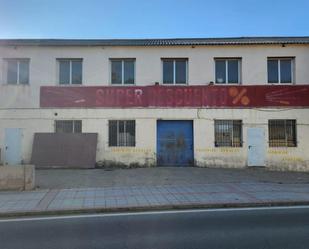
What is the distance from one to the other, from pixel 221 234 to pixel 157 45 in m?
14.2

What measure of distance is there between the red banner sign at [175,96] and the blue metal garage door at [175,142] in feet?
3.48

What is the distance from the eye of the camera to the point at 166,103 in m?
19.3

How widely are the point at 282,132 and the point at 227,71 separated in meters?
4.35

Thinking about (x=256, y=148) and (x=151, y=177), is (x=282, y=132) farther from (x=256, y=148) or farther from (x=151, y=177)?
(x=151, y=177)

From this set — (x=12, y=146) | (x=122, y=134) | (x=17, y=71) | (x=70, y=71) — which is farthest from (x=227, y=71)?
(x=12, y=146)

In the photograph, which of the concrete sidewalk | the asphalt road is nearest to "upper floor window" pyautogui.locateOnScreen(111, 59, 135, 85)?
the concrete sidewalk

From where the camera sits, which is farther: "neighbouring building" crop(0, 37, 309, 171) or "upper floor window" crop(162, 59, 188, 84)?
"upper floor window" crop(162, 59, 188, 84)

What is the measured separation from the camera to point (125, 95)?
19359mm

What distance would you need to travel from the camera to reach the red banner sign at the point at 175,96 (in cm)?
1934

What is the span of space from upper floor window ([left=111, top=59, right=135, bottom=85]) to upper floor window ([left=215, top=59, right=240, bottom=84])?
4567mm

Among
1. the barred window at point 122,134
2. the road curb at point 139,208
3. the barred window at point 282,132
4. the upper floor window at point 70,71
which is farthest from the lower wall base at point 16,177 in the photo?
the barred window at point 282,132

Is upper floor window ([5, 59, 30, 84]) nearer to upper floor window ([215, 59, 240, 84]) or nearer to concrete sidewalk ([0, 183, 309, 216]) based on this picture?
concrete sidewalk ([0, 183, 309, 216])

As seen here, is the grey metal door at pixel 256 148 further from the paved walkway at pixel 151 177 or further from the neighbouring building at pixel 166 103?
Answer: the paved walkway at pixel 151 177

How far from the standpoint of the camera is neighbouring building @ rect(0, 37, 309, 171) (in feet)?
63.3
